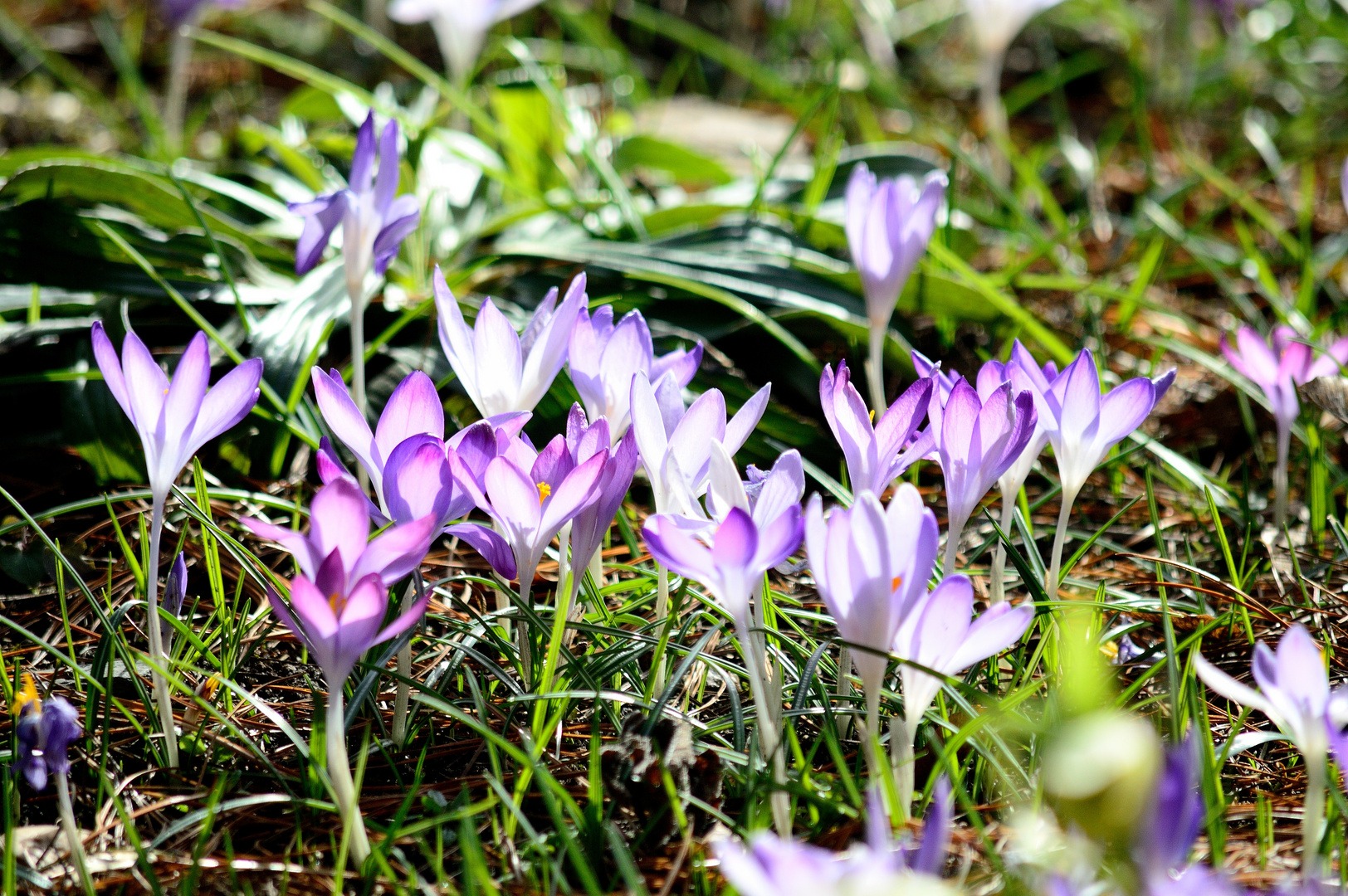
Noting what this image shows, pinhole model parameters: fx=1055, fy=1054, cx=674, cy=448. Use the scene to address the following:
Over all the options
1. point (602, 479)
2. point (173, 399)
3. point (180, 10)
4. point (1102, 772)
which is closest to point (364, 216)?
point (173, 399)

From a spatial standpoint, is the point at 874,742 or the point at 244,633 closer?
the point at 874,742

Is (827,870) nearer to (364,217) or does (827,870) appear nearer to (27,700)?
(27,700)

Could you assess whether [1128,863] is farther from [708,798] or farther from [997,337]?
[997,337]

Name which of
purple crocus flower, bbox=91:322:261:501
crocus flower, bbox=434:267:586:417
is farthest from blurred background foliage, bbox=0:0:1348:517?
purple crocus flower, bbox=91:322:261:501

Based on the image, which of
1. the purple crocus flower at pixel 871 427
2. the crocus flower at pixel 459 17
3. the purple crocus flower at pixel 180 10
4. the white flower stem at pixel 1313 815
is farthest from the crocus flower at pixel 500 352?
the purple crocus flower at pixel 180 10

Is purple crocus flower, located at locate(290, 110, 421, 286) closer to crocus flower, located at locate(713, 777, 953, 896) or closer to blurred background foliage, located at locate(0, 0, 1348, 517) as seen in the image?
blurred background foliage, located at locate(0, 0, 1348, 517)

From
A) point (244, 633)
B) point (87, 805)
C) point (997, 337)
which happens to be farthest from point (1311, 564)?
point (87, 805)
